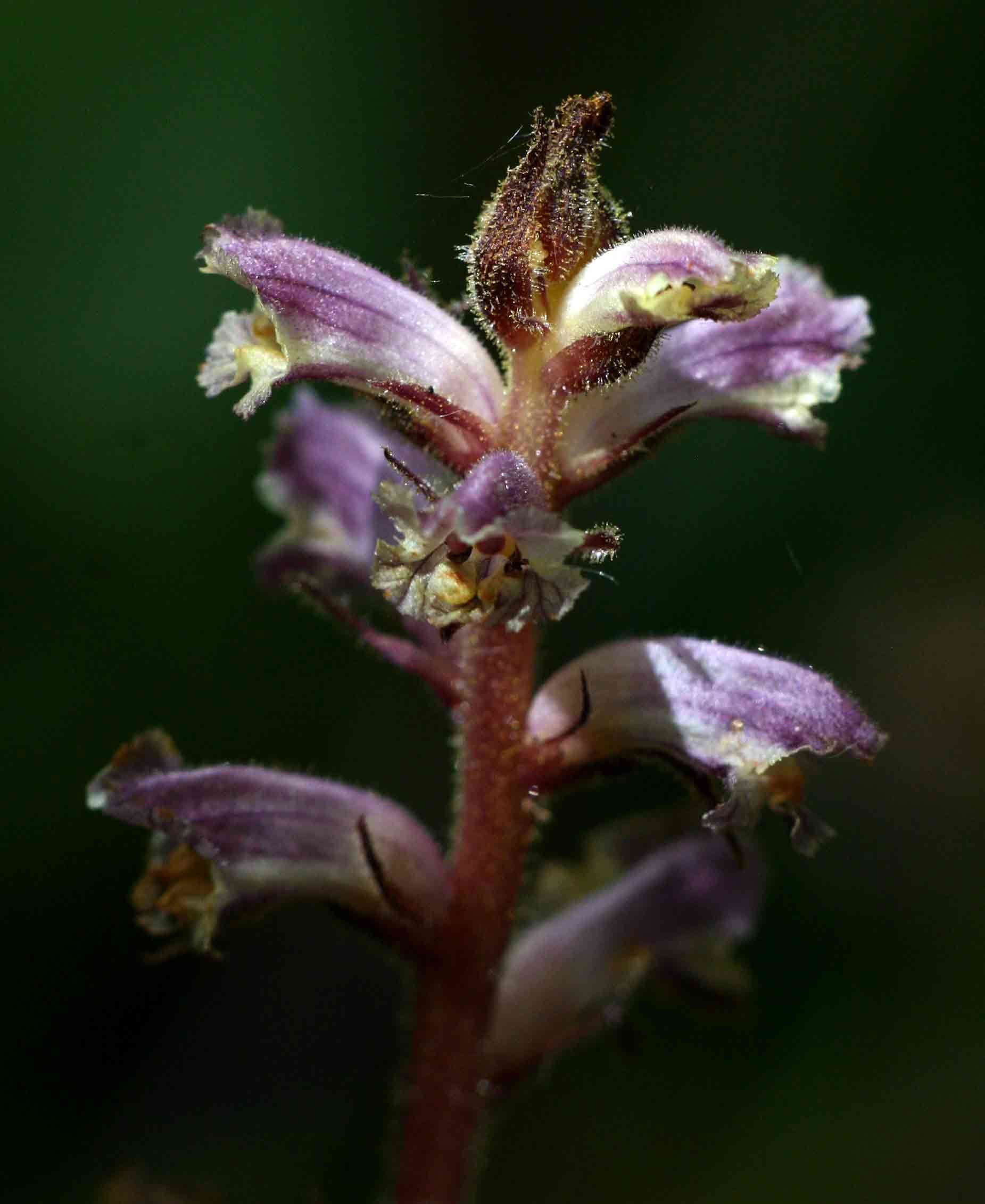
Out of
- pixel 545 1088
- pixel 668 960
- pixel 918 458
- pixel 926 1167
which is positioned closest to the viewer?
pixel 668 960

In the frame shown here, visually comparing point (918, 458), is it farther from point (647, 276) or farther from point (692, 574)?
point (647, 276)

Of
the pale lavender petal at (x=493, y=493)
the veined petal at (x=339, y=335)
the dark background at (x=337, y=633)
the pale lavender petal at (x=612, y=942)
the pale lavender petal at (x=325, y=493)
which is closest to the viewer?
the pale lavender petal at (x=493, y=493)

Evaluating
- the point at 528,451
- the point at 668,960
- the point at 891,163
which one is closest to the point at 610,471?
the point at 528,451

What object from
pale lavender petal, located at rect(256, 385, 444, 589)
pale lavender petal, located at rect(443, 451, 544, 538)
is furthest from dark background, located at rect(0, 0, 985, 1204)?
pale lavender petal, located at rect(443, 451, 544, 538)

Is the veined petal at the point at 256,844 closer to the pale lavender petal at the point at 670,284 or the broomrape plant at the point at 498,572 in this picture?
the broomrape plant at the point at 498,572

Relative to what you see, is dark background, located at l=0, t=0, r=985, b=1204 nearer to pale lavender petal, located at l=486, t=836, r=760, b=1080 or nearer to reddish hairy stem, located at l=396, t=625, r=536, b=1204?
pale lavender petal, located at l=486, t=836, r=760, b=1080

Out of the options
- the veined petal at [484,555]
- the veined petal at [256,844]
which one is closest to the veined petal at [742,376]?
the veined petal at [484,555]
